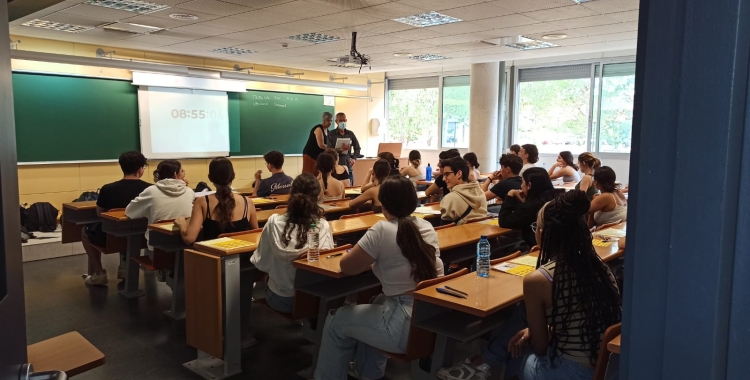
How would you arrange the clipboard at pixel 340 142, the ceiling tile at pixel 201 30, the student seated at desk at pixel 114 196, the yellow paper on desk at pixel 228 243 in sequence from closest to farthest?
the yellow paper on desk at pixel 228 243
the student seated at desk at pixel 114 196
the ceiling tile at pixel 201 30
the clipboard at pixel 340 142

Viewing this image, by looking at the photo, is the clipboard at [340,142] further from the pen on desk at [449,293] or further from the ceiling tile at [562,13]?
the pen on desk at [449,293]

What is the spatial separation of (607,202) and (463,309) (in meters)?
3.00

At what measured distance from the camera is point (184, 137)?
9.39 metres

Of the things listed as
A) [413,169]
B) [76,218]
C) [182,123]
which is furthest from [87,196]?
[413,169]

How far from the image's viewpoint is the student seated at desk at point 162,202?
4438 millimetres

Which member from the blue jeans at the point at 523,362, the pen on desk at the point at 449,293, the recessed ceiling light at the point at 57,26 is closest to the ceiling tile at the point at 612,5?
the blue jeans at the point at 523,362

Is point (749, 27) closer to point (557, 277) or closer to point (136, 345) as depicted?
point (557, 277)

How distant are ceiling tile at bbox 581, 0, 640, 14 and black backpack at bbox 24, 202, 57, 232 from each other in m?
7.39

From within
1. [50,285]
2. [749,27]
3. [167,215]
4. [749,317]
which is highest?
[749,27]

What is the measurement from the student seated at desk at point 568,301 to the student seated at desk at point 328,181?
11.7ft

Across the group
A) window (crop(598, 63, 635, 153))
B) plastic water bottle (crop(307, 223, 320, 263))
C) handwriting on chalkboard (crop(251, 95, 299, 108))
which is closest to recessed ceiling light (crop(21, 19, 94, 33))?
handwriting on chalkboard (crop(251, 95, 299, 108))

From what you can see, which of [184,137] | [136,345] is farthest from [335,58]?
[136,345]

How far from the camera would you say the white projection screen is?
28.9ft

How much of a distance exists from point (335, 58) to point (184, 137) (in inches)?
122
